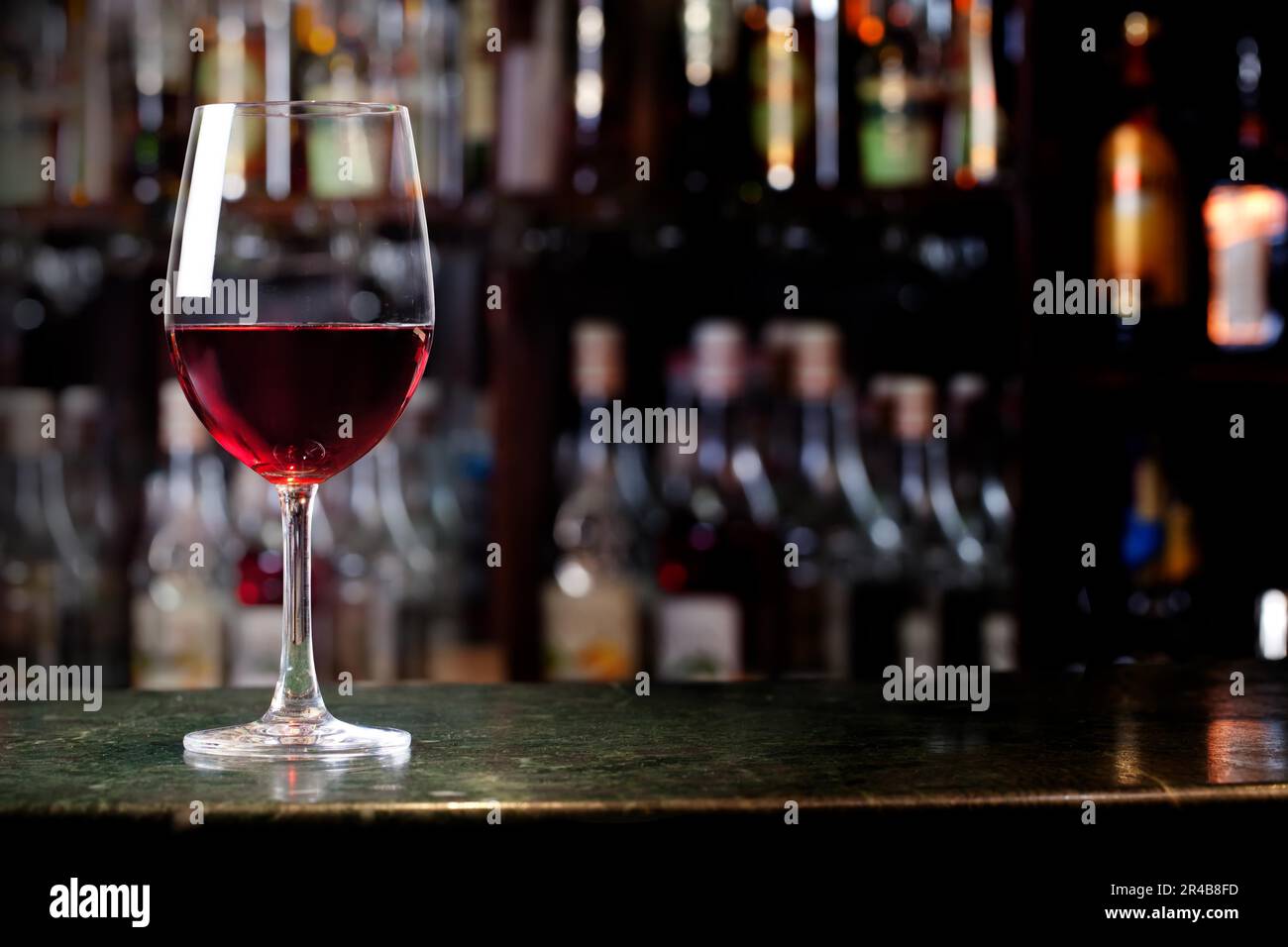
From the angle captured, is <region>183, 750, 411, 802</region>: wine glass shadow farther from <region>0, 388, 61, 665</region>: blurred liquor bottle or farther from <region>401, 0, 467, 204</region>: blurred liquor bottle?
<region>0, 388, 61, 665</region>: blurred liquor bottle

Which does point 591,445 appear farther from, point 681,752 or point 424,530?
point 681,752

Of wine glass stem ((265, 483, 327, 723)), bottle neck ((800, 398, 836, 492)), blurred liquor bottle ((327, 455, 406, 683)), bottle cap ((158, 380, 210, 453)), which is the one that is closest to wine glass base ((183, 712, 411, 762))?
wine glass stem ((265, 483, 327, 723))

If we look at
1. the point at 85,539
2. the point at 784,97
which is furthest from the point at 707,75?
the point at 85,539

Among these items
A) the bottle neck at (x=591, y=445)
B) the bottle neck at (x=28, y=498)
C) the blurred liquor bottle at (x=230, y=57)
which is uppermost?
the blurred liquor bottle at (x=230, y=57)

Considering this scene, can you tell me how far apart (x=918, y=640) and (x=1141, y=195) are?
578 mm

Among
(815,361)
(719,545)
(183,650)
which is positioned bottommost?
(183,650)

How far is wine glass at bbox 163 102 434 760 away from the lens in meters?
0.61

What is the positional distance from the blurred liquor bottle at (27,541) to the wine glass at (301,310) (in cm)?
143

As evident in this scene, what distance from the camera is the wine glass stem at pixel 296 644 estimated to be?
0.60m

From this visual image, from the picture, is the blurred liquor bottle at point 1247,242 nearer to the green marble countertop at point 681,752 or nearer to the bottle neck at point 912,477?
the bottle neck at point 912,477

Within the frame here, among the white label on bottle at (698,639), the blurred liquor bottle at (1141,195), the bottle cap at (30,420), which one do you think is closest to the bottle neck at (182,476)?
the bottle cap at (30,420)

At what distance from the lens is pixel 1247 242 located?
1931mm

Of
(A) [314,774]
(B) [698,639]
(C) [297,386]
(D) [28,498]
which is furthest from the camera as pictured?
(D) [28,498]

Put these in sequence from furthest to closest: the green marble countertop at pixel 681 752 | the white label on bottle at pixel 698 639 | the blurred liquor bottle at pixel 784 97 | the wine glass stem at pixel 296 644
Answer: the blurred liquor bottle at pixel 784 97 → the white label on bottle at pixel 698 639 → the wine glass stem at pixel 296 644 → the green marble countertop at pixel 681 752
